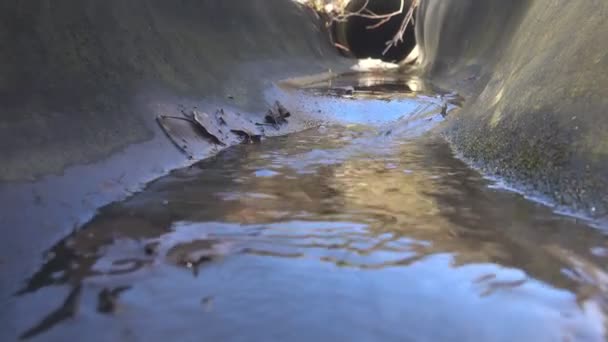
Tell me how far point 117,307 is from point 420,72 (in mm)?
11051

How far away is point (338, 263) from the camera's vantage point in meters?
1.92

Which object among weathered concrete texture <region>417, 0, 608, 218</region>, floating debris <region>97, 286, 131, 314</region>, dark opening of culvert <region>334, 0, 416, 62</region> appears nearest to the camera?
floating debris <region>97, 286, 131, 314</region>

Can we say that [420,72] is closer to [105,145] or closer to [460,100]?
[460,100]

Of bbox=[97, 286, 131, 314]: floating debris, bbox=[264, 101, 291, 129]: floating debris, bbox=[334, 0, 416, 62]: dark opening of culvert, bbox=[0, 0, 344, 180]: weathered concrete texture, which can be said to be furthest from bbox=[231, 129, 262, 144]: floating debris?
bbox=[334, 0, 416, 62]: dark opening of culvert

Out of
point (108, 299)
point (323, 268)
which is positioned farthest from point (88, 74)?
point (323, 268)

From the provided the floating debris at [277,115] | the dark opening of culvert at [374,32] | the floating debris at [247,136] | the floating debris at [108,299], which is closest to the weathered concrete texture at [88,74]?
the floating debris at [277,115]

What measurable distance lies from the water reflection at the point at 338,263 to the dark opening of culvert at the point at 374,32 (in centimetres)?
1429

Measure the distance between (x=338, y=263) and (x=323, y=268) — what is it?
0.20 ft

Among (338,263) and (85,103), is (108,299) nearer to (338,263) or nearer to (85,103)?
(338,263)

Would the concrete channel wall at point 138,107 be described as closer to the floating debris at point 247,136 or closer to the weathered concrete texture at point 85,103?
the weathered concrete texture at point 85,103

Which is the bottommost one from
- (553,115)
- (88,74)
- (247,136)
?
(247,136)

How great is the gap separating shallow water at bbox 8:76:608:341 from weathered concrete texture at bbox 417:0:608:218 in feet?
0.60

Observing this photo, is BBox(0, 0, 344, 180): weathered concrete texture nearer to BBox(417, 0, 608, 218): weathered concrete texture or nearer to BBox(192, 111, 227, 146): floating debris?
BBox(192, 111, 227, 146): floating debris

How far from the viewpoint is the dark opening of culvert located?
16625mm
